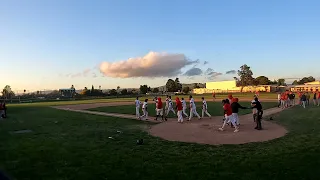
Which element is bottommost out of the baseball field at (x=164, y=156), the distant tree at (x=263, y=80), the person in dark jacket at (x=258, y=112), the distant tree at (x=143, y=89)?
the baseball field at (x=164, y=156)

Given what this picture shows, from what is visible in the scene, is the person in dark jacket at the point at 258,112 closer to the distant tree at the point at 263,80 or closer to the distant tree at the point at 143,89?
the distant tree at the point at 143,89

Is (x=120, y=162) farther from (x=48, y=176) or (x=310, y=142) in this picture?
(x=310, y=142)

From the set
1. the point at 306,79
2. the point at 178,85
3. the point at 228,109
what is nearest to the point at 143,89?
the point at 178,85

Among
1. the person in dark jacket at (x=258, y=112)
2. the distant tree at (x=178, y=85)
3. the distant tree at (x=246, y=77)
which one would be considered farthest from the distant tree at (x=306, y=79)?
the person in dark jacket at (x=258, y=112)

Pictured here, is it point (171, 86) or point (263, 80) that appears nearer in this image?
point (263, 80)

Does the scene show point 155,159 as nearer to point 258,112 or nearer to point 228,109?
point 228,109

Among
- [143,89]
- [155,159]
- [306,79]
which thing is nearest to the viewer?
[155,159]

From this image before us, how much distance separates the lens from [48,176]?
25.5ft

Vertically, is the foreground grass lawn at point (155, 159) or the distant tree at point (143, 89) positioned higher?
the distant tree at point (143, 89)

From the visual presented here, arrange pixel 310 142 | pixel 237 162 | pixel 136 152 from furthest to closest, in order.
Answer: pixel 310 142 < pixel 136 152 < pixel 237 162

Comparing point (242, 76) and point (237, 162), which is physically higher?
point (242, 76)

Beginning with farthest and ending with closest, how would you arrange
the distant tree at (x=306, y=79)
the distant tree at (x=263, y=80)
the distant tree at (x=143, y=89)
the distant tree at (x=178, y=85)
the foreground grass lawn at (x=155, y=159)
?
the distant tree at (x=306, y=79) < the distant tree at (x=178, y=85) < the distant tree at (x=263, y=80) < the distant tree at (x=143, y=89) < the foreground grass lawn at (x=155, y=159)

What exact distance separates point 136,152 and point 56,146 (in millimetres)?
3459

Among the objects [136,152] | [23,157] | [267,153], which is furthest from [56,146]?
[267,153]
